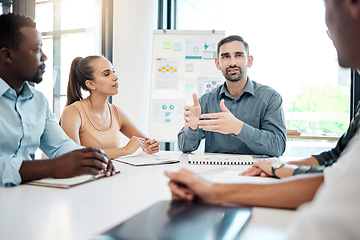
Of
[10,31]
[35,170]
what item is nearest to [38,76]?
[10,31]

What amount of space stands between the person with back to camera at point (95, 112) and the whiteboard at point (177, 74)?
1138 millimetres

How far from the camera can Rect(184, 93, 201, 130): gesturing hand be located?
211 centimetres

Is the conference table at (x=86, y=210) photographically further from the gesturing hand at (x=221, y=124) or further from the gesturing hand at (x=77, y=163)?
the gesturing hand at (x=221, y=124)

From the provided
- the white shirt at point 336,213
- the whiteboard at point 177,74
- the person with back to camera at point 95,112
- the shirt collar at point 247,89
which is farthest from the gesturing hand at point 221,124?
the whiteboard at point 177,74

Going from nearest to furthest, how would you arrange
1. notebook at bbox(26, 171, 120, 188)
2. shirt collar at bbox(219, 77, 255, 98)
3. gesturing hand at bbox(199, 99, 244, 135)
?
notebook at bbox(26, 171, 120, 188) < gesturing hand at bbox(199, 99, 244, 135) < shirt collar at bbox(219, 77, 255, 98)

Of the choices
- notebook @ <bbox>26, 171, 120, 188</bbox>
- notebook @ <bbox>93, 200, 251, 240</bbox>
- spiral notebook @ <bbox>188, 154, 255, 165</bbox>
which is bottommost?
spiral notebook @ <bbox>188, 154, 255, 165</bbox>

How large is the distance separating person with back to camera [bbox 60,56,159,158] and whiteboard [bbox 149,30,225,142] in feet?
3.73

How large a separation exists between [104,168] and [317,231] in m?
1.01

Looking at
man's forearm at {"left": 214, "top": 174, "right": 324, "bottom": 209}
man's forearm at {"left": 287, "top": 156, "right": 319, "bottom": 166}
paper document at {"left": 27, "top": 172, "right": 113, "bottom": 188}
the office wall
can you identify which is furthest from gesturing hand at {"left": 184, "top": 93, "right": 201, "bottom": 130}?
the office wall

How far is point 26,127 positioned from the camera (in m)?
1.49

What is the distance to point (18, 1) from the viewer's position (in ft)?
8.62

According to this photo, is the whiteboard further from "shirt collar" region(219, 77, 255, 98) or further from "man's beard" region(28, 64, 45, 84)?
"man's beard" region(28, 64, 45, 84)

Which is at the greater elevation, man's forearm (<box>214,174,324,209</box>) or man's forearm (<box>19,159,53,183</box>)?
man's forearm (<box>214,174,324,209</box>)

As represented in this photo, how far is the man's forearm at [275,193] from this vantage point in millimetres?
884
